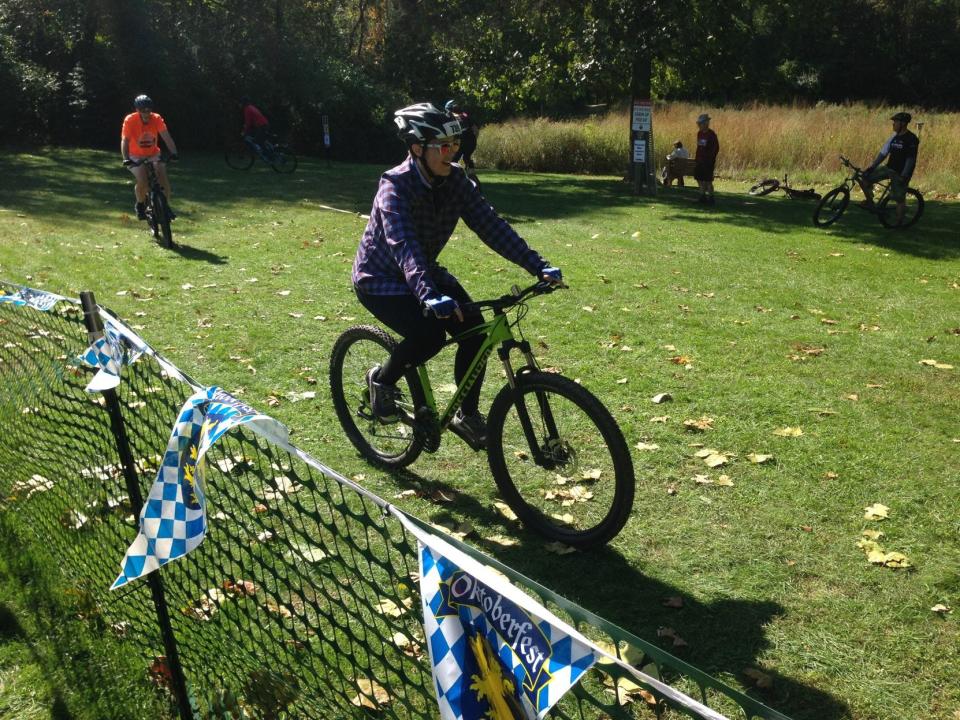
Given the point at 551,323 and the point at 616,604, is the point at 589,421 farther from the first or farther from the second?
the point at 551,323

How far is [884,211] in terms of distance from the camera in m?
16.0

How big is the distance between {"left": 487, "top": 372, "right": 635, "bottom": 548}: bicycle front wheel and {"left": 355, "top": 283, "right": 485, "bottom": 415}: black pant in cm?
35

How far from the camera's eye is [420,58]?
1794 inches

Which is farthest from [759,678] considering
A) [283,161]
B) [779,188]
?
[283,161]

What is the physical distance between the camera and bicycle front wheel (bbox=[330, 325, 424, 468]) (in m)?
5.29

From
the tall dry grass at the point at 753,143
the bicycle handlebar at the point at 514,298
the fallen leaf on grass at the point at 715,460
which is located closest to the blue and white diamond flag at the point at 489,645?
the bicycle handlebar at the point at 514,298

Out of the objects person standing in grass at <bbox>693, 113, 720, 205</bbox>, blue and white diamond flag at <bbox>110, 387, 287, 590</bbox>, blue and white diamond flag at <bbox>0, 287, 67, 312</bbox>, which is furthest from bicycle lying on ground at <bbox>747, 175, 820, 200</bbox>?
blue and white diamond flag at <bbox>110, 387, 287, 590</bbox>

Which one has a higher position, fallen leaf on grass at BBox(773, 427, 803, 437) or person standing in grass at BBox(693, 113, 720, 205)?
person standing in grass at BBox(693, 113, 720, 205)

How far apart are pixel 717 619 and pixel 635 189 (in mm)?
18133

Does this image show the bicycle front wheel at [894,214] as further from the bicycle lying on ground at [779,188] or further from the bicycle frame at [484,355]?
the bicycle frame at [484,355]

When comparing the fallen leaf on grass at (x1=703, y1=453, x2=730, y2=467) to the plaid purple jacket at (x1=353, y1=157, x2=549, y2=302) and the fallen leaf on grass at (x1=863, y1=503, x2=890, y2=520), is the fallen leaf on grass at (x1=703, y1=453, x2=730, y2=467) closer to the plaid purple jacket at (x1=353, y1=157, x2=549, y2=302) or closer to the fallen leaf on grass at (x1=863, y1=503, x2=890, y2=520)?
the fallen leaf on grass at (x1=863, y1=503, x2=890, y2=520)

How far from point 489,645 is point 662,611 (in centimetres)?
230

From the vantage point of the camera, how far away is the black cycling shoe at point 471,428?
4.90 m

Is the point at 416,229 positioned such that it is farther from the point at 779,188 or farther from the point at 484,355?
the point at 779,188
